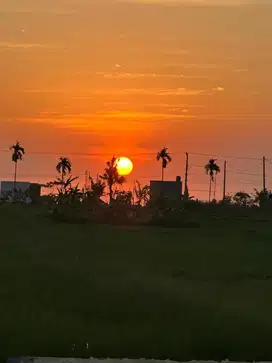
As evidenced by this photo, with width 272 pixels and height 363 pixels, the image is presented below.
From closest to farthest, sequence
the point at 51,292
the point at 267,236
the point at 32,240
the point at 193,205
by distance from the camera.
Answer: the point at 51,292 → the point at 32,240 → the point at 267,236 → the point at 193,205

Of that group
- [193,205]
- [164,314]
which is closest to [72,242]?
→ [164,314]

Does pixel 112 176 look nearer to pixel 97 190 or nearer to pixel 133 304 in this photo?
pixel 97 190

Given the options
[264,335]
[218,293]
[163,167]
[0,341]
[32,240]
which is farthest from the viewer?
[163,167]

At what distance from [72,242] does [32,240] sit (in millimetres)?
1433

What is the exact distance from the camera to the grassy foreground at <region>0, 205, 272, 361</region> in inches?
351

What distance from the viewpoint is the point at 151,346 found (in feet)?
29.3

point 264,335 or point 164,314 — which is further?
point 164,314

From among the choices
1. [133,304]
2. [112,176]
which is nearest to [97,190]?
[112,176]

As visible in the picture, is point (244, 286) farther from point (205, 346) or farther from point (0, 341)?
point (0, 341)

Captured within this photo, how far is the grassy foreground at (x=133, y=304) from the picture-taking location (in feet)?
29.2

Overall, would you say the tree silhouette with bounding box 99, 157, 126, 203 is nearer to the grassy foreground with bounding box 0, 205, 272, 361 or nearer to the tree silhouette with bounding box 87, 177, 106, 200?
the tree silhouette with bounding box 87, 177, 106, 200

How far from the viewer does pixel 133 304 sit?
38.7 ft

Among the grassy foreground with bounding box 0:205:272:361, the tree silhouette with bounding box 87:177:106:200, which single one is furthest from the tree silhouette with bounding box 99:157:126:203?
the grassy foreground with bounding box 0:205:272:361

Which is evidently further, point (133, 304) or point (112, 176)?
point (112, 176)
